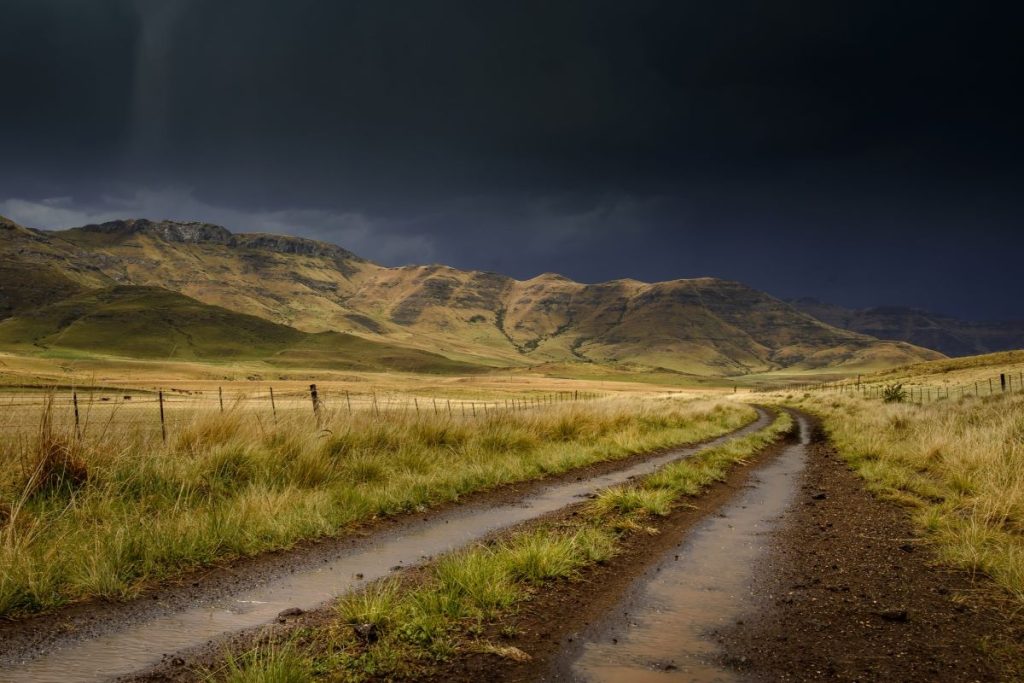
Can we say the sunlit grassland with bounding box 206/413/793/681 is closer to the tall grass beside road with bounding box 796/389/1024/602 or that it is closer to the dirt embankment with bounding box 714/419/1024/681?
the dirt embankment with bounding box 714/419/1024/681

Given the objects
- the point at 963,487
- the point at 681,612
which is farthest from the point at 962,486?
the point at 681,612

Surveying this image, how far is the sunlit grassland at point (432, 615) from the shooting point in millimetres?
4742

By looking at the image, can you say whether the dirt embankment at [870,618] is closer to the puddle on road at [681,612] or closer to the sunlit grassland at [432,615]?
the puddle on road at [681,612]

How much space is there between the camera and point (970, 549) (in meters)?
7.56

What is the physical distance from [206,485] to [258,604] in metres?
4.90

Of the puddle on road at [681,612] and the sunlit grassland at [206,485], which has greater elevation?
the sunlit grassland at [206,485]

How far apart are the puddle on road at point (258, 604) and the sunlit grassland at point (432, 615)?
665 mm

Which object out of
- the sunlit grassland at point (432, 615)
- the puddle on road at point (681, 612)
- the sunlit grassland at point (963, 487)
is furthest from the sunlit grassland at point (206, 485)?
the sunlit grassland at point (963, 487)

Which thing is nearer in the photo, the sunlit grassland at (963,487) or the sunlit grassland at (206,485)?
the sunlit grassland at (206,485)

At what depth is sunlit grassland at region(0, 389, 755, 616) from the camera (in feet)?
22.7

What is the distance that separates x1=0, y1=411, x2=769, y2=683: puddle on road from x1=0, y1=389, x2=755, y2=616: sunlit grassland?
3.44 ft

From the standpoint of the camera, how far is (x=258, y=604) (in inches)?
252

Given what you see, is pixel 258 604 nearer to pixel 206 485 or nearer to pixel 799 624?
pixel 206 485

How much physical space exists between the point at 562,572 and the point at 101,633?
470cm
